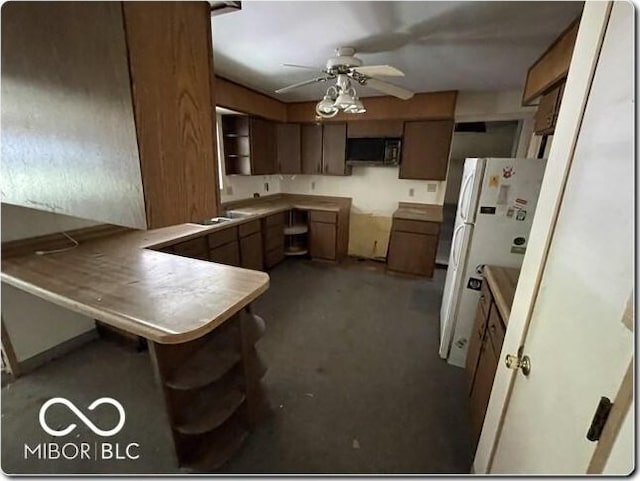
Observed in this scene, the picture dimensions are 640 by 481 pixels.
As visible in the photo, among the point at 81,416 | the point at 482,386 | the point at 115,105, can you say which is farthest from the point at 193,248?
the point at 482,386

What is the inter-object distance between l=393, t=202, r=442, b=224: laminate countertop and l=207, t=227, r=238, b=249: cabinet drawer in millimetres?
1997

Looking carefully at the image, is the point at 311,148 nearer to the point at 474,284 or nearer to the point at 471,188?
the point at 471,188

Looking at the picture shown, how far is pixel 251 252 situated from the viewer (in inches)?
138

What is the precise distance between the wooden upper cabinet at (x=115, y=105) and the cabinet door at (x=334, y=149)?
3332mm

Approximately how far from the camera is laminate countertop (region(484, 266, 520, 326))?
4.42 feet

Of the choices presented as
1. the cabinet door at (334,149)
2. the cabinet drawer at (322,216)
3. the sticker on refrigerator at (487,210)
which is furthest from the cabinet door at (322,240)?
the sticker on refrigerator at (487,210)

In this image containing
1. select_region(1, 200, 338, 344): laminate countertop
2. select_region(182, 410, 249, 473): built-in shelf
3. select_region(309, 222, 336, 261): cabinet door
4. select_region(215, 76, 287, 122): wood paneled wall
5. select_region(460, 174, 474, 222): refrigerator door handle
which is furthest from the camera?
select_region(309, 222, 336, 261): cabinet door

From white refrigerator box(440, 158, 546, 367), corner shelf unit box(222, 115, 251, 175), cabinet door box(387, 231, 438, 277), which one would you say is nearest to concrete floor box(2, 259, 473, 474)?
white refrigerator box(440, 158, 546, 367)

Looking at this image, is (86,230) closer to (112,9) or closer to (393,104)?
(112,9)

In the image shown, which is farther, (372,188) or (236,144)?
(372,188)

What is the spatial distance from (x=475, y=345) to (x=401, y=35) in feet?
6.76

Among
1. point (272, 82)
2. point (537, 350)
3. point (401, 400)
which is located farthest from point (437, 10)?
point (401, 400)

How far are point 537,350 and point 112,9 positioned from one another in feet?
4.61

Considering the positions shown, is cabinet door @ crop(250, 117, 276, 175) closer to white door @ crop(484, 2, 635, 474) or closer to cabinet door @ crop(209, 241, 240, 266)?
cabinet door @ crop(209, 241, 240, 266)
